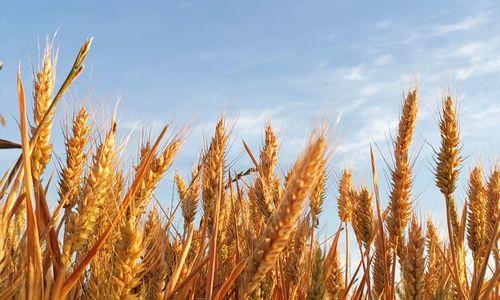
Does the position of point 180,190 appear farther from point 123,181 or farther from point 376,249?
point 123,181

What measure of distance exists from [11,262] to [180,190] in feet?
8.01

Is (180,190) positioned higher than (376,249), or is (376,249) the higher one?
(180,190)

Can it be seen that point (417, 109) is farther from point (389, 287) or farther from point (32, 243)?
point (32, 243)

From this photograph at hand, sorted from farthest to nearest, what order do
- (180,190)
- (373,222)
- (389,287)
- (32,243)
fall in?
1. (180,190)
2. (373,222)
3. (389,287)
4. (32,243)

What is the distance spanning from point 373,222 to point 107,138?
1608 millimetres

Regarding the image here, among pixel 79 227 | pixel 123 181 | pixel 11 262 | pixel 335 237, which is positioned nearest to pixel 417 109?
pixel 335 237

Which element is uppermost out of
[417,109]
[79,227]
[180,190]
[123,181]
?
[417,109]

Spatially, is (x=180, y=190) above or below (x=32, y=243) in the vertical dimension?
above

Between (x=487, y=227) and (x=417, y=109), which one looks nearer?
(x=417, y=109)

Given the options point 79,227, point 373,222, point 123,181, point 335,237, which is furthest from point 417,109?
point 79,227

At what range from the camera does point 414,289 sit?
228cm

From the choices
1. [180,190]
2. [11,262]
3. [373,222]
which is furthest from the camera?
[180,190]

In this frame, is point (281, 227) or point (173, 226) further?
point (173, 226)

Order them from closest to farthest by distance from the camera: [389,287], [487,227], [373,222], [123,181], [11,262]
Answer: [11,262]
[123,181]
[389,287]
[373,222]
[487,227]
